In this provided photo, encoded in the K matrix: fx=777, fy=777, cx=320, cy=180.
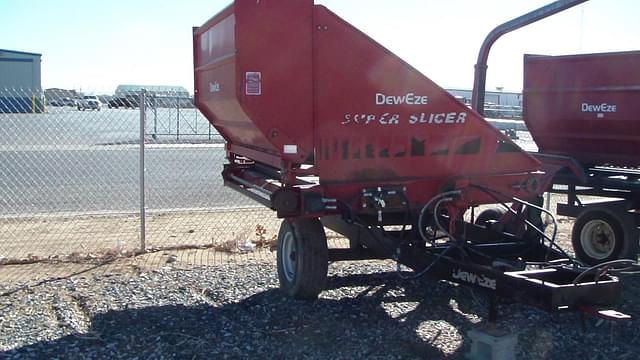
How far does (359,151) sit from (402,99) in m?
0.59

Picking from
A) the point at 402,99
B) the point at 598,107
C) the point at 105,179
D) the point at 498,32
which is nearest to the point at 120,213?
the point at 105,179

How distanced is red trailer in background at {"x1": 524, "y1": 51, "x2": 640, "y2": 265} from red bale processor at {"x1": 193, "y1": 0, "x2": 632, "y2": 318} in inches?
84.5

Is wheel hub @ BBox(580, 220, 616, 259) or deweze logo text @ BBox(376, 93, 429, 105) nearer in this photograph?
deweze logo text @ BBox(376, 93, 429, 105)

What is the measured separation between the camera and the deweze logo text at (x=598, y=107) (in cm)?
919

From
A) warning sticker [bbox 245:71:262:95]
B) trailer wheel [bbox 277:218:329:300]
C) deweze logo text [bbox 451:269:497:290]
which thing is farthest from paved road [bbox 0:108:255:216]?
deweze logo text [bbox 451:269:497:290]

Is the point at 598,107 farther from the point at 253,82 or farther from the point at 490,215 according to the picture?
the point at 253,82

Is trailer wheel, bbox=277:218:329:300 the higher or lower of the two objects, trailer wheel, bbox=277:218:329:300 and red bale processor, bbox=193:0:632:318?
the lower

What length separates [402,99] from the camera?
6.75 metres

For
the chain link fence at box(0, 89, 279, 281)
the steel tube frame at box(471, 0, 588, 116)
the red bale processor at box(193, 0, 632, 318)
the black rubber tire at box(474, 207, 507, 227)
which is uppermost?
the steel tube frame at box(471, 0, 588, 116)

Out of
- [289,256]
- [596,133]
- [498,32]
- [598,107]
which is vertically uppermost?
[498,32]

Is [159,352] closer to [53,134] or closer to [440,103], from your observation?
[440,103]

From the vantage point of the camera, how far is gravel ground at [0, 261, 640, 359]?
19.4 ft

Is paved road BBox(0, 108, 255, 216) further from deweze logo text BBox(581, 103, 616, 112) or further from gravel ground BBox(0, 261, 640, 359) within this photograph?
deweze logo text BBox(581, 103, 616, 112)

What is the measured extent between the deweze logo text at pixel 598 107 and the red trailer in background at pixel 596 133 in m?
0.01
